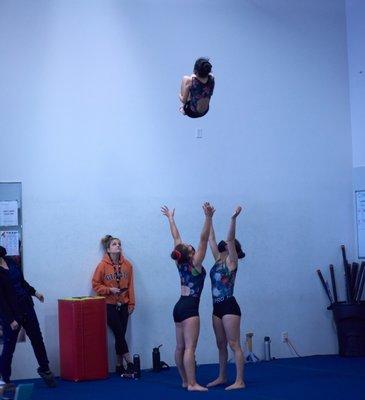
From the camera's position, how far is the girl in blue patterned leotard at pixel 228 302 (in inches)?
289

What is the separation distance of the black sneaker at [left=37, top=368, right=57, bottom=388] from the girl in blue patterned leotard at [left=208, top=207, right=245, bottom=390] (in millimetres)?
1697

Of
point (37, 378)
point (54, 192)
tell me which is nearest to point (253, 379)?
point (37, 378)

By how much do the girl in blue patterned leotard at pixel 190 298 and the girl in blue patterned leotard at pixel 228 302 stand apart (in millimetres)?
236

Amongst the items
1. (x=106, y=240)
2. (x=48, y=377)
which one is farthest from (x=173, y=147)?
(x=48, y=377)

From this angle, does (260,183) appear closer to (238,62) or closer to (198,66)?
(238,62)

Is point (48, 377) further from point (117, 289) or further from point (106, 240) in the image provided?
point (106, 240)

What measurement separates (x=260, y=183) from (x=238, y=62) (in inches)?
63.8

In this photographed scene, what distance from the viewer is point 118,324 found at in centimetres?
871

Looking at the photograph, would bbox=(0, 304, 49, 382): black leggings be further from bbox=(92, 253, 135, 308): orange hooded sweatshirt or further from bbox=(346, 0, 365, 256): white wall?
bbox=(346, 0, 365, 256): white wall

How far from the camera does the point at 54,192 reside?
8.85m

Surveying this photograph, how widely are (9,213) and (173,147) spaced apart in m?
2.21

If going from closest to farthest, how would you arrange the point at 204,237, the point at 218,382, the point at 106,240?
the point at 204,237 → the point at 218,382 → the point at 106,240

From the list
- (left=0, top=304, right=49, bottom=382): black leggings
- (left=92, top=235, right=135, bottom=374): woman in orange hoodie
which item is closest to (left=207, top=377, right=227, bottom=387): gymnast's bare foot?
(left=92, top=235, right=135, bottom=374): woman in orange hoodie

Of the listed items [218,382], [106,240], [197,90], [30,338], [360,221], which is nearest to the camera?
[197,90]
